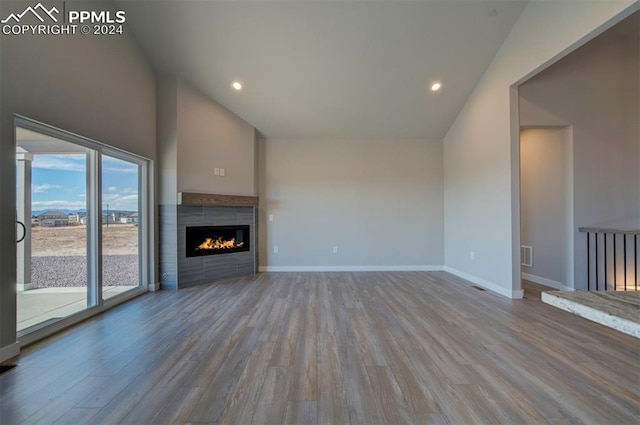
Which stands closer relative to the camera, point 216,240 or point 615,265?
point 615,265

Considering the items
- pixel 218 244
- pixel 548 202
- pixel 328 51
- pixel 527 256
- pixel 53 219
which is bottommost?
pixel 527 256

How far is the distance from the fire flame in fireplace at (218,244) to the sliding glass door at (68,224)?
1.06 meters

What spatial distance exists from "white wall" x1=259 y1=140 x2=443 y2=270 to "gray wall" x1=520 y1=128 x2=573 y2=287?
1425mm

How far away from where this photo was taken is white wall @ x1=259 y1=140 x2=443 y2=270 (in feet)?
17.1

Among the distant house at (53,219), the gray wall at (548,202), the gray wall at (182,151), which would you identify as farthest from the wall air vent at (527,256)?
the distant house at (53,219)

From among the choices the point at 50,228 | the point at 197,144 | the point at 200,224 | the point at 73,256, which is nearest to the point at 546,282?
the point at 200,224

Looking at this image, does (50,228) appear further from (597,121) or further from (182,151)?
(597,121)

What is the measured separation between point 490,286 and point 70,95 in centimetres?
580

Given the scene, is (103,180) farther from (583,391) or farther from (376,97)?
(583,391)

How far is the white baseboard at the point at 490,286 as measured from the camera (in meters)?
3.41

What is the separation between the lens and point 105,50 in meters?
3.04

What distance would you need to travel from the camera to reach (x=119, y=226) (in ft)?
11.1

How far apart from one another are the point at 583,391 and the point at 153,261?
4847 millimetres

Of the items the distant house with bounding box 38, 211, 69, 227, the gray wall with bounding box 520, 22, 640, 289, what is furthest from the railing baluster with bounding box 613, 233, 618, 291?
the distant house with bounding box 38, 211, 69, 227
